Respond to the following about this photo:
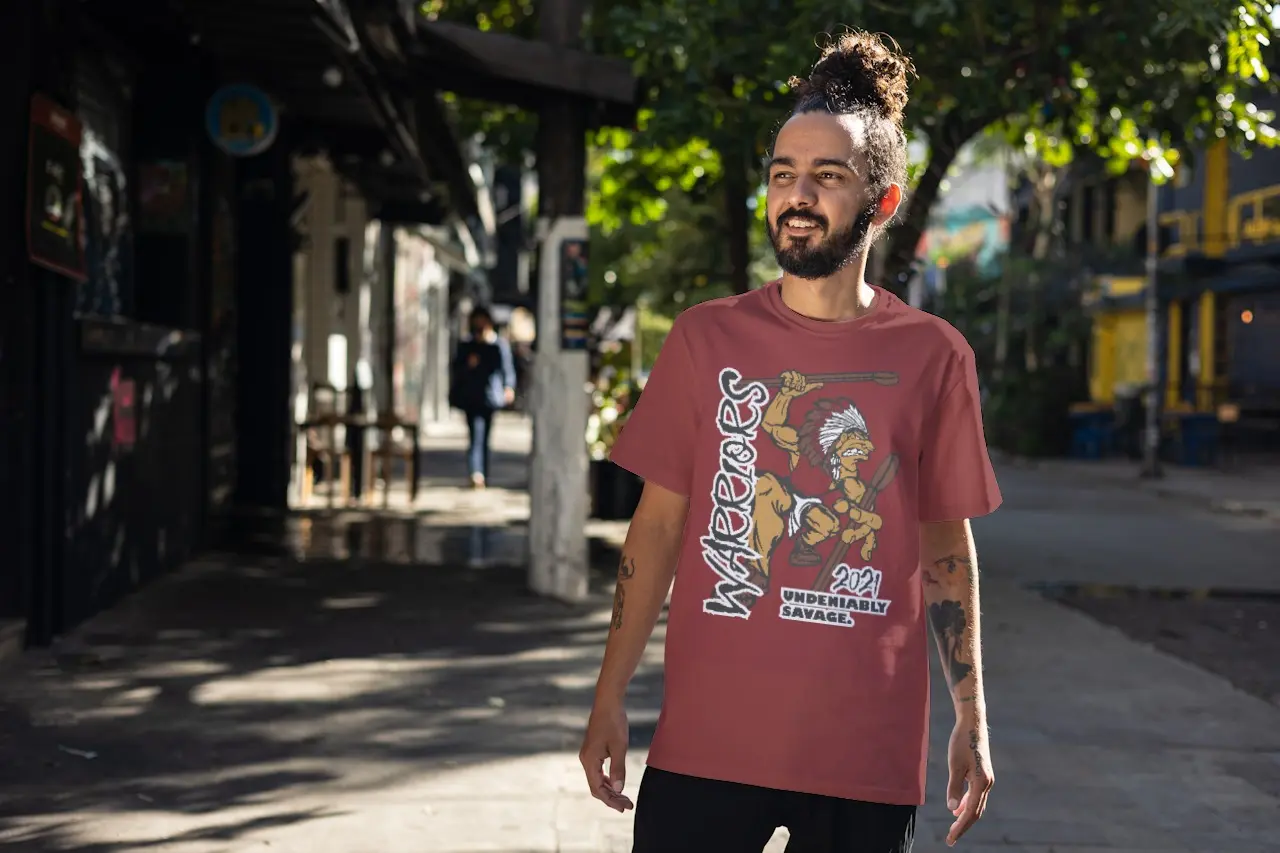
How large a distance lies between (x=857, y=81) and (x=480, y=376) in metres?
15.3

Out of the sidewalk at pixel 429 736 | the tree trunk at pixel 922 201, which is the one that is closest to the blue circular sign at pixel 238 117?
the sidewalk at pixel 429 736

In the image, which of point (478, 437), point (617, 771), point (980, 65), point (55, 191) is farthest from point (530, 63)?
point (478, 437)

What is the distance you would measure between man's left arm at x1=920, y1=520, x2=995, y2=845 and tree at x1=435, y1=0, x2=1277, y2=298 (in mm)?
7086

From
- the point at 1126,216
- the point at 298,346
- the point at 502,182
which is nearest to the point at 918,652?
the point at 298,346

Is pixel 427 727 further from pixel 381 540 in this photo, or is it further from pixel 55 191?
pixel 381 540

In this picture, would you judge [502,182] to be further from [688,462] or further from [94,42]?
[688,462]

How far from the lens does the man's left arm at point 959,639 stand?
2924 millimetres

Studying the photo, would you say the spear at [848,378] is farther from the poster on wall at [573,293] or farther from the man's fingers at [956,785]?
the poster on wall at [573,293]

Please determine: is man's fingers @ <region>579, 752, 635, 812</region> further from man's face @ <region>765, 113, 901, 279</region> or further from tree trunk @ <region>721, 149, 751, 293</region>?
tree trunk @ <region>721, 149, 751, 293</region>

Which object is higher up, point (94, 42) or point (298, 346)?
point (94, 42)

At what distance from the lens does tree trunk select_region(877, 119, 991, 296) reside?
40.2ft

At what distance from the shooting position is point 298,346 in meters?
18.5

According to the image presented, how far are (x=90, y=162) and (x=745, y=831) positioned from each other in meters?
7.93

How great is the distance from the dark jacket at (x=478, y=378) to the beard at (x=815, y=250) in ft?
49.4
